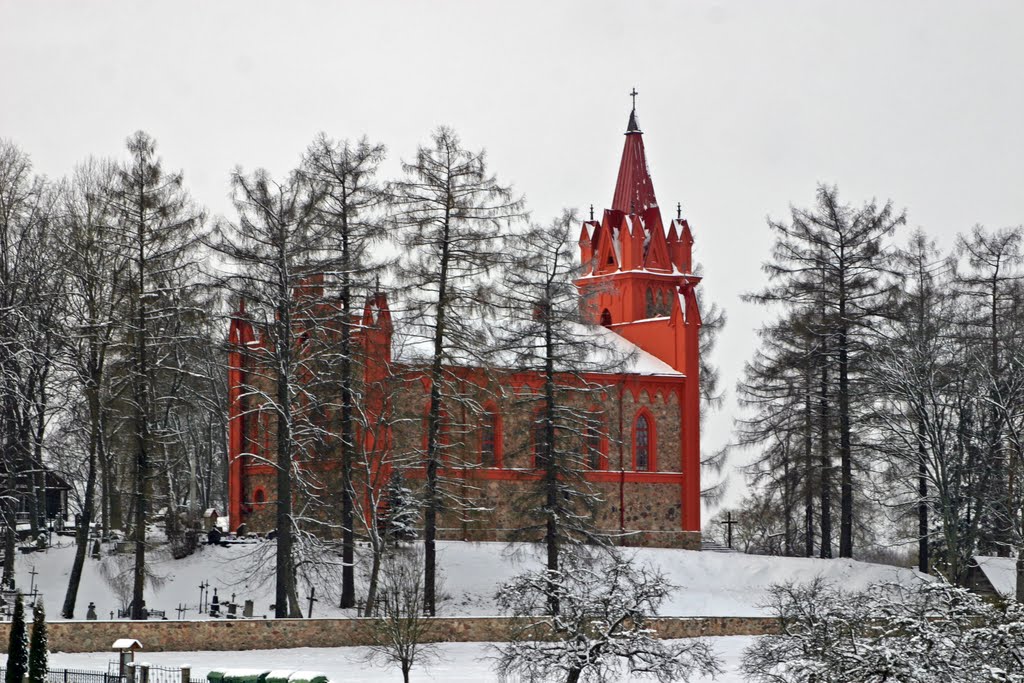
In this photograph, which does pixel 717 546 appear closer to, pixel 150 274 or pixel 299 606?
pixel 299 606

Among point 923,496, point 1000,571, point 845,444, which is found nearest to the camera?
point 1000,571

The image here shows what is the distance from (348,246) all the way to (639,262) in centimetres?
2031

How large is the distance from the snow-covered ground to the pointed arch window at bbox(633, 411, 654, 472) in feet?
11.4

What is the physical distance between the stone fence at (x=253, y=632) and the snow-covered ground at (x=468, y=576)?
3.71m

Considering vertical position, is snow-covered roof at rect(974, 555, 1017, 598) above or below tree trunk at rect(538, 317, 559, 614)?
below

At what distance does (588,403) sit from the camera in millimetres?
49781

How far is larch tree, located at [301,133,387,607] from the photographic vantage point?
124 ft

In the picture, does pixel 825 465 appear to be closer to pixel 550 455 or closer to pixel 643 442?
pixel 643 442

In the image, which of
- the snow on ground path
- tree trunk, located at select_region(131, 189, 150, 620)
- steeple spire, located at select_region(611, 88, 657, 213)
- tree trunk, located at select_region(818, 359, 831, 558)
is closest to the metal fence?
the snow on ground path

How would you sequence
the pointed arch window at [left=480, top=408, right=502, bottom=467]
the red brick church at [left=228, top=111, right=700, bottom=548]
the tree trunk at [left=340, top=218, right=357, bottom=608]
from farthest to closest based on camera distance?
the pointed arch window at [left=480, top=408, right=502, bottom=467] < the red brick church at [left=228, top=111, right=700, bottom=548] < the tree trunk at [left=340, top=218, right=357, bottom=608]

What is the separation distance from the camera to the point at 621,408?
52.1 meters

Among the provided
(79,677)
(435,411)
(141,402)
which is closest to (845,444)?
(435,411)

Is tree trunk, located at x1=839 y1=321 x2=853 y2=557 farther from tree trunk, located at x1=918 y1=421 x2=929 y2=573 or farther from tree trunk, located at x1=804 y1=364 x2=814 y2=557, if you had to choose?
tree trunk, located at x1=918 y1=421 x2=929 y2=573

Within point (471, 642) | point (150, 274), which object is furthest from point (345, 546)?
point (150, 274)
